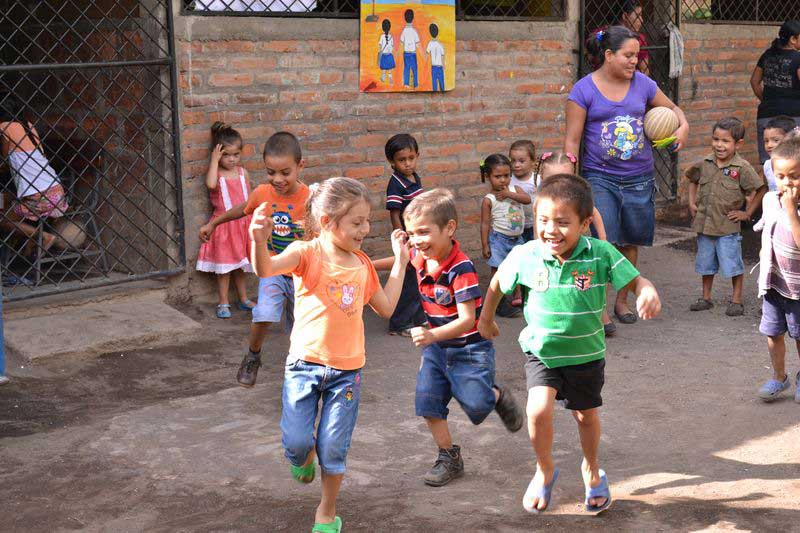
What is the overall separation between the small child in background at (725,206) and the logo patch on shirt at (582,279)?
3.76 meters

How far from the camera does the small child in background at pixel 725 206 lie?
738 centimetres

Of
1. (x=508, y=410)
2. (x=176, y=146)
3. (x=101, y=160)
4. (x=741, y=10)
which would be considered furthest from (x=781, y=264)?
(x=741, y=10)

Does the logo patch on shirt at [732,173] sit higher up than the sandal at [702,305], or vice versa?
the logo patch on shirt at [732,173]

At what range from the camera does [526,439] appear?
16.7 ft

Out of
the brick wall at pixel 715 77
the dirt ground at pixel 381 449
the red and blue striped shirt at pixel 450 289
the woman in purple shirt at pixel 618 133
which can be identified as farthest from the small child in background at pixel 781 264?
the brick wall at pixel 715 77

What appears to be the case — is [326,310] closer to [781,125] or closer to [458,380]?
[458,380]

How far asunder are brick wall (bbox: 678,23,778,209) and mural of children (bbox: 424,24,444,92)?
332 cm

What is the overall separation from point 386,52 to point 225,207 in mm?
1799

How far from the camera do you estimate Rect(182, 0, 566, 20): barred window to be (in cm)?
718

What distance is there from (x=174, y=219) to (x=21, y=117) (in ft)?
4.91

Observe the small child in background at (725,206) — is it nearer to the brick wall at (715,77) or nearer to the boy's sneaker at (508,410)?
the brick wall at (715,77)

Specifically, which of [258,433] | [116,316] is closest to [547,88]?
[116,316]

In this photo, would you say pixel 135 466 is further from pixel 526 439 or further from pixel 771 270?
pixel 771 270

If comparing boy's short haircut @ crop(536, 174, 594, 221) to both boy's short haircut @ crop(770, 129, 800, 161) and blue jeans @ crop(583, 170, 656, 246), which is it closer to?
boy's short haircut @ crop(770, 129, 800, 161)
